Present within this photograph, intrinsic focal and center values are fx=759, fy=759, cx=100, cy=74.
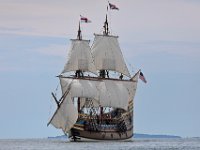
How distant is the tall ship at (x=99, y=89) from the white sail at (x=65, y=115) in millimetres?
922

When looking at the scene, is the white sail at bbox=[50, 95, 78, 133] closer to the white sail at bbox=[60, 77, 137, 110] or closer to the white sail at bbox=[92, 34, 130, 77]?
the white sail at bbox=[60, 77, 137, 110]

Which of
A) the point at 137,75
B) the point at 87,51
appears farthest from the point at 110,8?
the point at 137,75

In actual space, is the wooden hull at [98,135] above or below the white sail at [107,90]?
below

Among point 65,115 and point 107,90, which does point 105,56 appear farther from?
point 65,115

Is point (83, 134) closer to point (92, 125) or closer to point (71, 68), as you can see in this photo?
point (92, 125)

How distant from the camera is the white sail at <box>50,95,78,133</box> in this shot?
12875cm

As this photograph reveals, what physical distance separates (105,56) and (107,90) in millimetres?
6642

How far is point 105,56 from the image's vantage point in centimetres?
14712

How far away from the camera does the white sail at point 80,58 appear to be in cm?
13950

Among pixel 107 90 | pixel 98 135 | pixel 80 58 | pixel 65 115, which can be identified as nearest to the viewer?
pixel 65 115

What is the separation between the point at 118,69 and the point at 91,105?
8.76m

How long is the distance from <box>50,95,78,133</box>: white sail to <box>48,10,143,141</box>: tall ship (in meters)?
0.92

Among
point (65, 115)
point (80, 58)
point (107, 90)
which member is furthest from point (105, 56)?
point (65, 115)

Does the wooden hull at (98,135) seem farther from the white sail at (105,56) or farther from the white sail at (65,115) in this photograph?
the white sail at (105,56)
